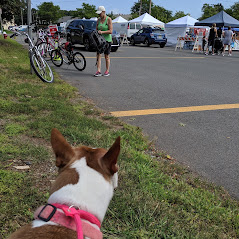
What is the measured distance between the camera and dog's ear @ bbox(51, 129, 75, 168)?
57.3 inches

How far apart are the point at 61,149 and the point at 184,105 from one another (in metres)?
4.79

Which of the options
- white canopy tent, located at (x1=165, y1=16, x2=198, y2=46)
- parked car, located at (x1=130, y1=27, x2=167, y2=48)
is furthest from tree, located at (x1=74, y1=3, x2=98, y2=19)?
parked car, located at (x1=130, y1=27, x2=167, y2=48)

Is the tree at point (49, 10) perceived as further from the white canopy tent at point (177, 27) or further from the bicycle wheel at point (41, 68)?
the bicycle wheel at point (41, 68)

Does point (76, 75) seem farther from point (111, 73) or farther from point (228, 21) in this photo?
point (228, 21)

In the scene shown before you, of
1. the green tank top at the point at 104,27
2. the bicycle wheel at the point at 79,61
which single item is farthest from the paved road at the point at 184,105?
the green tank top at the point at 104,27

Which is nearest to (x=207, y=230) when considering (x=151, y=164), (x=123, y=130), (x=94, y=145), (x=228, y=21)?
(x=151, y=164)

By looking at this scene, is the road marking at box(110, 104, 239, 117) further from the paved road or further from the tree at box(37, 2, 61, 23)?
the tree at box(37, 2, 61, 23)

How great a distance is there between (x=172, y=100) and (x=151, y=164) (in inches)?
132

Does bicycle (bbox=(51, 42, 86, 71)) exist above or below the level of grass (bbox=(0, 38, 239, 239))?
above

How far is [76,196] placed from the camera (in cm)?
131

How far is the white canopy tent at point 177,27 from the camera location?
1119 inches

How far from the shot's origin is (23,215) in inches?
88.4

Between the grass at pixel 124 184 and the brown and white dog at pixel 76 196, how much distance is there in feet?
2.93

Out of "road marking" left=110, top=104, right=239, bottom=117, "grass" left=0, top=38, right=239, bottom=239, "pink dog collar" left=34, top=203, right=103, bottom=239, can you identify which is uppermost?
"pink dog collar" left=34, top=203, right=103, bottom=239
